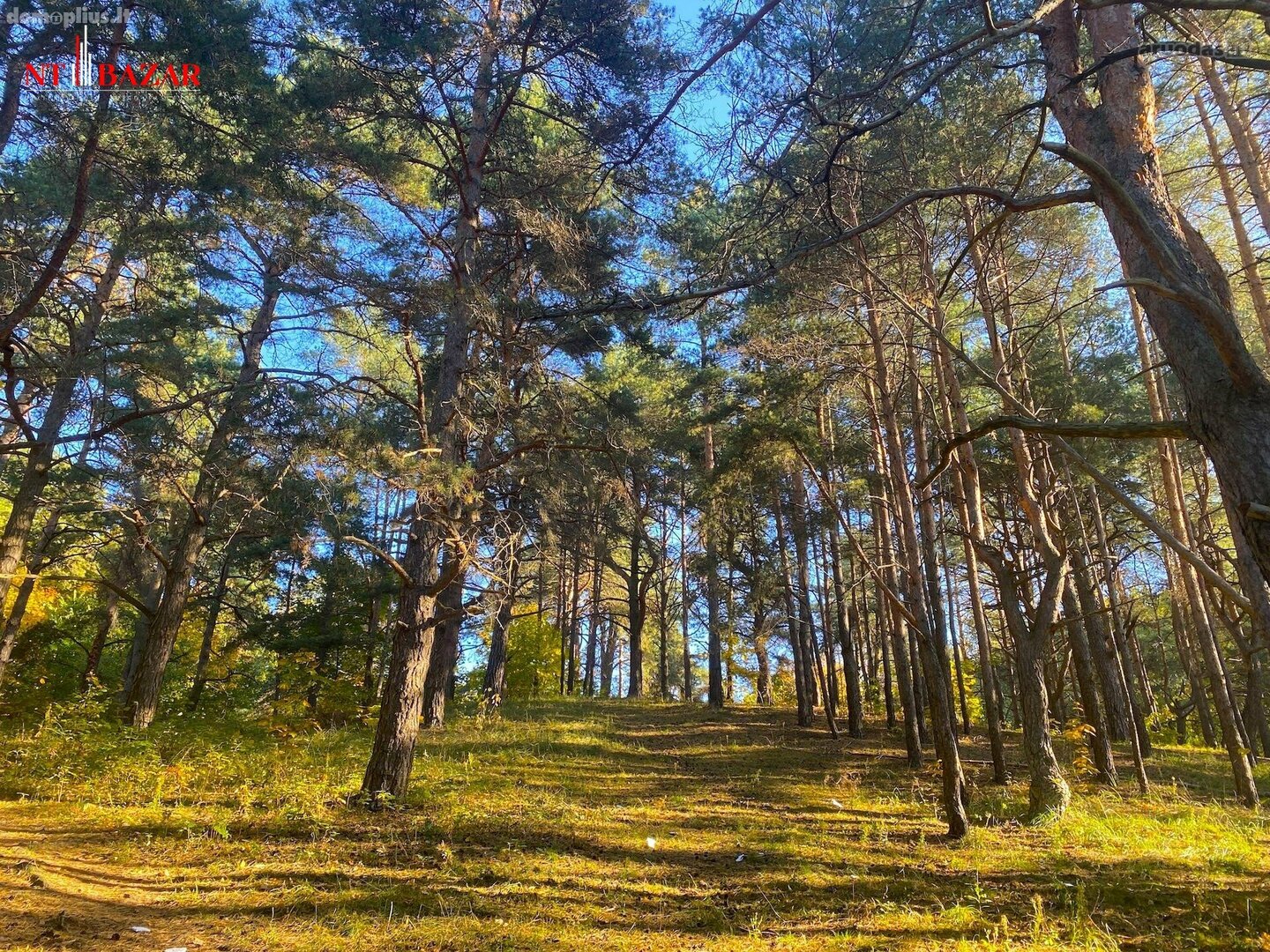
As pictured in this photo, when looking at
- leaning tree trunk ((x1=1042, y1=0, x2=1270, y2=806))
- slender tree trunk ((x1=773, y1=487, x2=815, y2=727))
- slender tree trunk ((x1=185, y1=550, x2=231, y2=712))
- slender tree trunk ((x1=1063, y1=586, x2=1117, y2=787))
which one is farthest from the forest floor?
slender tree trunk ((x1=185, y1=550, x2=231, y2=712))

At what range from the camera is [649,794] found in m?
8.05

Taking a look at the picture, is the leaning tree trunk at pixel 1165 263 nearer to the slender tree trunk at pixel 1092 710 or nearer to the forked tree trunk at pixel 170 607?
the slender tree trunk at pixel 1092 710

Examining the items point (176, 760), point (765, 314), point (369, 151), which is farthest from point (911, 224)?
point (176, 760)

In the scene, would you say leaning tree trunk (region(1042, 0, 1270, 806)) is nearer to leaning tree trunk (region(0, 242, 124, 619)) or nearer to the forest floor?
the forest floor

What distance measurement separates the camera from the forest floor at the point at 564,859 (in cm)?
414

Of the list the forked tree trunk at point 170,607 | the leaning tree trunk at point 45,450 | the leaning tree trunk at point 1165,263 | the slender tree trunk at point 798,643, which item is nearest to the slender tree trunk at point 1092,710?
the slender tree trunk at point 798,643

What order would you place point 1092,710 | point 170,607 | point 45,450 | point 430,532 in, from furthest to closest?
1. point 170,607
2. point 1092,710
3. point 45,450
4. point 430,532

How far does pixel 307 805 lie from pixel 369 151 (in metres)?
6.87

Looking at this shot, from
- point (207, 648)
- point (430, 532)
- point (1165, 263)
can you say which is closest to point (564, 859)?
point (430, 532)

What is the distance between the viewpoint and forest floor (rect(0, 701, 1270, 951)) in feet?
13.6

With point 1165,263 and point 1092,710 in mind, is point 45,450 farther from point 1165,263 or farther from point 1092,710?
point 1092,710

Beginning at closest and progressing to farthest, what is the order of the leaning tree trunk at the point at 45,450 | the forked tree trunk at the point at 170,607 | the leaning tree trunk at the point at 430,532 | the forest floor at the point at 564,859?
the forest floor at the point at 564,859 < the leaning tree trunk at the point at 430,532 < the leaning tree trunk at the point at 45,450 < the forked tree trunk at the point at 170,607

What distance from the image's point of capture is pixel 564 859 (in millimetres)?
5562

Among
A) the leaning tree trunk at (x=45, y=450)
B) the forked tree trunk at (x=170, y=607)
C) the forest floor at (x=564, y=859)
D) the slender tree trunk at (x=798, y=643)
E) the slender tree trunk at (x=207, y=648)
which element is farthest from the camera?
the slender tree trunk at (x=207, y=648)
